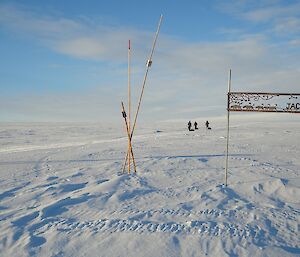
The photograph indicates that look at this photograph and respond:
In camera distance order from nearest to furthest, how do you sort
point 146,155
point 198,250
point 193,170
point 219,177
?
point 198,250, point 219,177, point 193,170, point 146,155

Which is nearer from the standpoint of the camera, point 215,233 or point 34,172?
point 215,233

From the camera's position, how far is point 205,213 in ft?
20.8

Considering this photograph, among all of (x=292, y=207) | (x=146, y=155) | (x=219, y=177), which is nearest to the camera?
(x=292, y=207)

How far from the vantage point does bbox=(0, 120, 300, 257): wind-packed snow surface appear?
5.06 m

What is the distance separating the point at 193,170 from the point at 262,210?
3.65 meters

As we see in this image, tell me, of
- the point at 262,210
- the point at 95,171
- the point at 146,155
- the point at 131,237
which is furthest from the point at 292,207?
the point at 146,155

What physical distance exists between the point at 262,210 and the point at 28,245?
4429mm

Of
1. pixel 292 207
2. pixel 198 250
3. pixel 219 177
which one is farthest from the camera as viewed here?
pixel 219 177

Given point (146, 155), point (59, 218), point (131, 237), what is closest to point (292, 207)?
point (131, 237)

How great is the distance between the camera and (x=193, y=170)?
33.0ft

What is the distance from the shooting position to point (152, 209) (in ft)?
21.7

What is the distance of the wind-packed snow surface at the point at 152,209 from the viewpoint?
16.6 ft

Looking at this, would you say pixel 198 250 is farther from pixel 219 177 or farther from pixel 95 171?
pixel 95 171

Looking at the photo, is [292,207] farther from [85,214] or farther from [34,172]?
[34,172]
